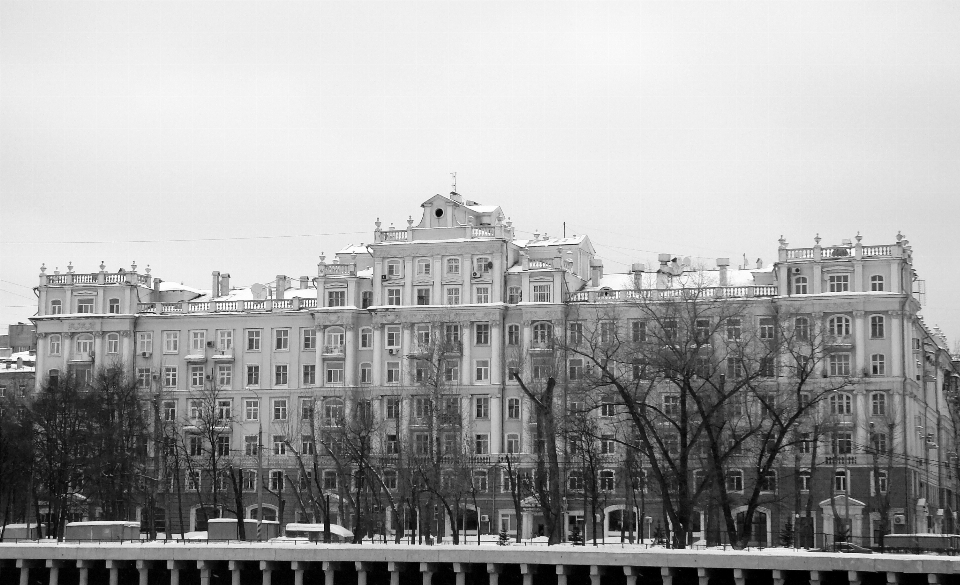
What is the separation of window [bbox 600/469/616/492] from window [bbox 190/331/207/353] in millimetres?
30169

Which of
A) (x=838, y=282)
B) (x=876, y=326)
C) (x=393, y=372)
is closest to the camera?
(x=876, y=326)

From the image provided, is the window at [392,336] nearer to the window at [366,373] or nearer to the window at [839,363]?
the window at [366,373]

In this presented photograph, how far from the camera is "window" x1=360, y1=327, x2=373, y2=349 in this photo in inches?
4560

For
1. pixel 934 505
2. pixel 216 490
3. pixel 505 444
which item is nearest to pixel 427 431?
pixel 505 444

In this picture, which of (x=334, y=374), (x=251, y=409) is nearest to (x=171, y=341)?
(x=251, y=409)

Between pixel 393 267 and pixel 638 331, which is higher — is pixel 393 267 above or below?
above

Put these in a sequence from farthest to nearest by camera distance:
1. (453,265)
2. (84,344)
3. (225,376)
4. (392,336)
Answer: (84,344) < (225,376) < (392,336) < (453,265)

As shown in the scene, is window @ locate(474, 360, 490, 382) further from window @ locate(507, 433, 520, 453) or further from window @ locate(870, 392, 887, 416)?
window @ locate(870, 392, 887, 416)

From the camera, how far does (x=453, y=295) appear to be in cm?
11394

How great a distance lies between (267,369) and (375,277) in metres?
10.2

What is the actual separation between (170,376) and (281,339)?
8654 mm

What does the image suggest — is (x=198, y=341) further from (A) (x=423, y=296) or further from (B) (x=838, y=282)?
(B) (x=838, y=282)

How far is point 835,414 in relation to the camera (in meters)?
103

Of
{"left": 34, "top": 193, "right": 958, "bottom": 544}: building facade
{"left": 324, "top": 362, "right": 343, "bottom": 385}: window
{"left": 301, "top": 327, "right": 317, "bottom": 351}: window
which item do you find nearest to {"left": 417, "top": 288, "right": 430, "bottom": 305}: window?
{"left": 34, "top": 193, "right": 958, "bottom": 544}: building facade
